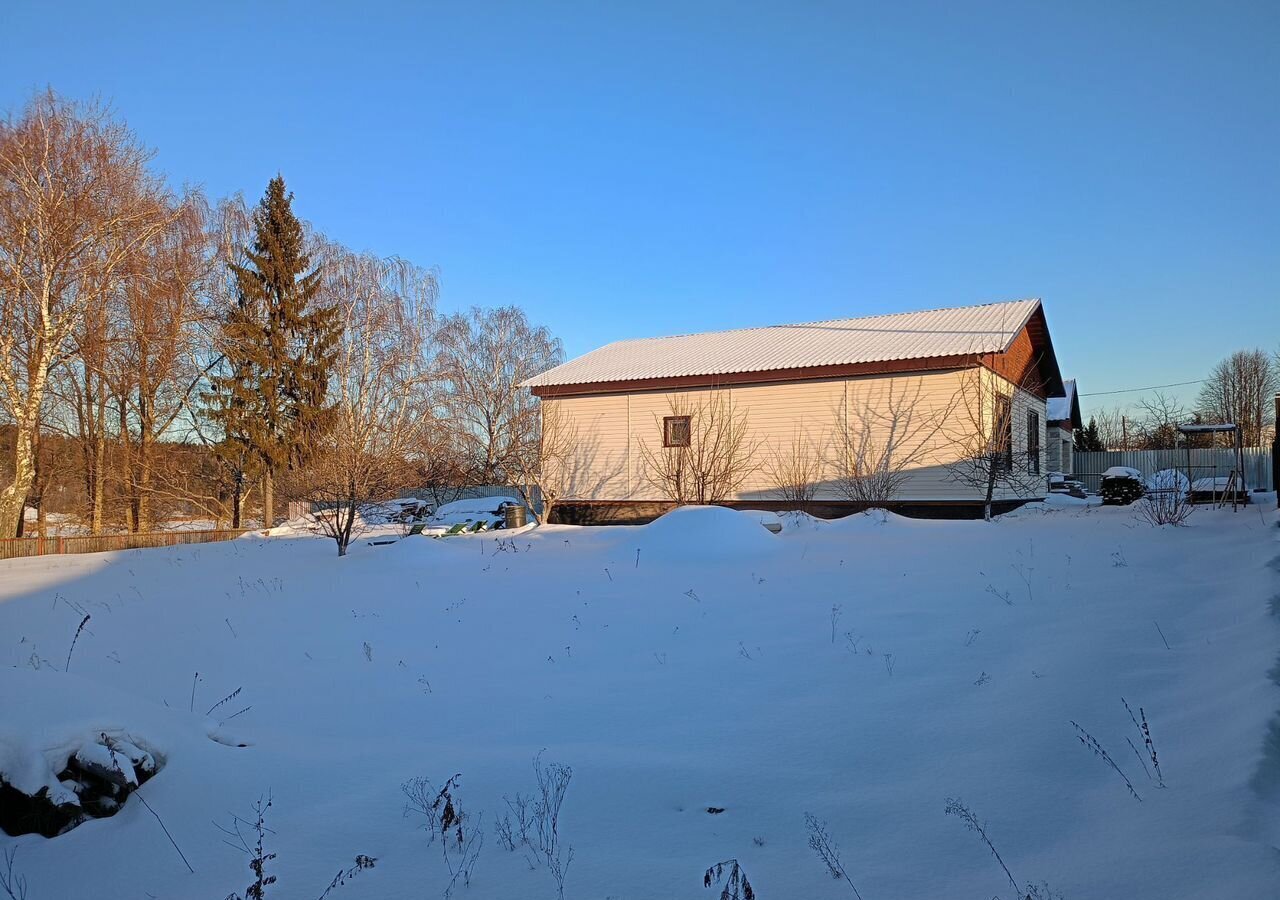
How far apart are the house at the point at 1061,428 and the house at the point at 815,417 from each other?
7.48 meters

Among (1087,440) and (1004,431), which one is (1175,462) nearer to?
(1087,440)

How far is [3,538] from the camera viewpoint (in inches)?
649

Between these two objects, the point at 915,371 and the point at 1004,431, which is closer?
the point at 1004,431

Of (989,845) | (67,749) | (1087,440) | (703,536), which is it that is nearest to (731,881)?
(989,845)

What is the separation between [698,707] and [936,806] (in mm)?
1647

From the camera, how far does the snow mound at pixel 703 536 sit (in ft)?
30.1

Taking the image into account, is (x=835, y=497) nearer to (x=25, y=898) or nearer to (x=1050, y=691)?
(x=1050, y=691)

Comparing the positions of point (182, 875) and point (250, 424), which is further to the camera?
point (250, 424)

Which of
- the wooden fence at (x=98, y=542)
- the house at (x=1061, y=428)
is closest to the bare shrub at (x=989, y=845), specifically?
the wooden fence at (x=98, y=542)

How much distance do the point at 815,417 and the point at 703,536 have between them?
8570 millimetres

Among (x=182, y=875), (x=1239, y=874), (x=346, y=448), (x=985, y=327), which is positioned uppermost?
(x=985, y=327)

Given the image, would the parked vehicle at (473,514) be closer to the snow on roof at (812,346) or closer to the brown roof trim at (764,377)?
the brown roof trim at (764,377)

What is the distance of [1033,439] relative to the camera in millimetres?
19781

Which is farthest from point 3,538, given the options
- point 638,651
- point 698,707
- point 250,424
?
point 698,707
